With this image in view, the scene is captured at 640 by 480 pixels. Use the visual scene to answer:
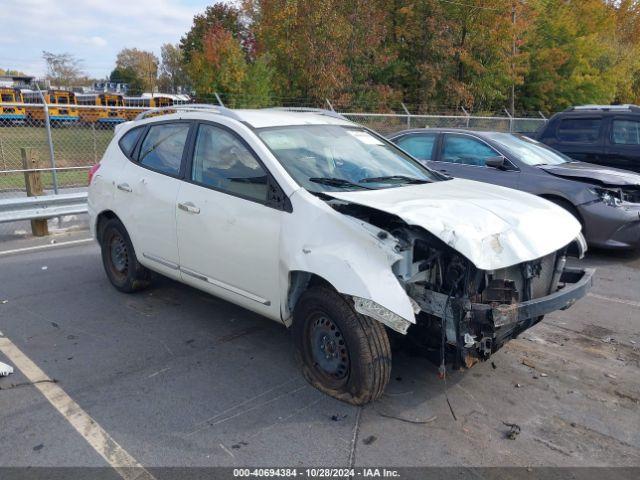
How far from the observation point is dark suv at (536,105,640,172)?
31.3ft

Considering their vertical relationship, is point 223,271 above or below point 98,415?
above

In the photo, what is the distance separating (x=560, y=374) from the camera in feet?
13.4

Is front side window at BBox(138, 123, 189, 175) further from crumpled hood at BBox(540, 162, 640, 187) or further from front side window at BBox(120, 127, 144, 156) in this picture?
crumpled hood at BBox(540, 162, 640, 187)

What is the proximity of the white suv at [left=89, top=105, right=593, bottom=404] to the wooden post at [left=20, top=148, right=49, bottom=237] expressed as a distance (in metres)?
4.31

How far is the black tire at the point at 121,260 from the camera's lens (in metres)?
5.50

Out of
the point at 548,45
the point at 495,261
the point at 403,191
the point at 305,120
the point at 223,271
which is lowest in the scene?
the point at 223,271

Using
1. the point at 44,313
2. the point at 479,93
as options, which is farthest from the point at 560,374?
the point at 479,93

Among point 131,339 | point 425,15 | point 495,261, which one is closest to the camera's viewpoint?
point 495,261

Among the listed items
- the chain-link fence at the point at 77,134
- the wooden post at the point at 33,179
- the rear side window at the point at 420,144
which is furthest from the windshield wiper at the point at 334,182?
the chain-link fence at the point at 77,134

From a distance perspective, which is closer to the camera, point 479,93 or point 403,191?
point 403,191

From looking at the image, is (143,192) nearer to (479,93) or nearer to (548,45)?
(479,93)

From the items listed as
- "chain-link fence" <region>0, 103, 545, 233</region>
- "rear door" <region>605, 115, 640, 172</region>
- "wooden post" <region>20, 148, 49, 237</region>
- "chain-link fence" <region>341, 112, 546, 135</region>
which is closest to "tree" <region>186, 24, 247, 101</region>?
"chain-link fence" <region>0, 103, 545, 233</region>

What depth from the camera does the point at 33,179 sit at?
346 inches

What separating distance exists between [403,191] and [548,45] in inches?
1190
